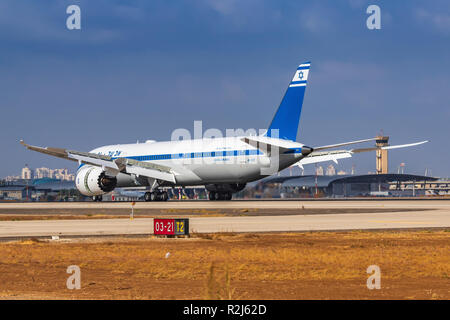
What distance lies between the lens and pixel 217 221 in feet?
141

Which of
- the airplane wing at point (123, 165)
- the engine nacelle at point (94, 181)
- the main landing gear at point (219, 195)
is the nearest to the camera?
the airplane wing at point (123, 165)

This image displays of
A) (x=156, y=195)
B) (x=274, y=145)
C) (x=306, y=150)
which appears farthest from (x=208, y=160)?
(x=306, y=150)

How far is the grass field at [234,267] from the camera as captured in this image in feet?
55.0

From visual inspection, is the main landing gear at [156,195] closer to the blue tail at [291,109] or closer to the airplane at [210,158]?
the airplane at [210,158]

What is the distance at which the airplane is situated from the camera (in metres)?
64.7

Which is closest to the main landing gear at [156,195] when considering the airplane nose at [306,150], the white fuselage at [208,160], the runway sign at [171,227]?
the white fuselage at [208,160]

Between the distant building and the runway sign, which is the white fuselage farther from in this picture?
the distant building

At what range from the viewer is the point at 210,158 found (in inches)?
2721

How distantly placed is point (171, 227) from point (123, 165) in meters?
40.4

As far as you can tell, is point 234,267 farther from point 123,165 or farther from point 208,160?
point 123,165

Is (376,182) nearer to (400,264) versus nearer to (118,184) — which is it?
(118,184)

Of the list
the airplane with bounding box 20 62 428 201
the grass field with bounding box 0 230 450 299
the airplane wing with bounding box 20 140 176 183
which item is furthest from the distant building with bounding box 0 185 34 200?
the grass field with bounding box 0 230 450 299

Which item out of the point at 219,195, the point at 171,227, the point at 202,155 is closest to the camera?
the point at 171,227
